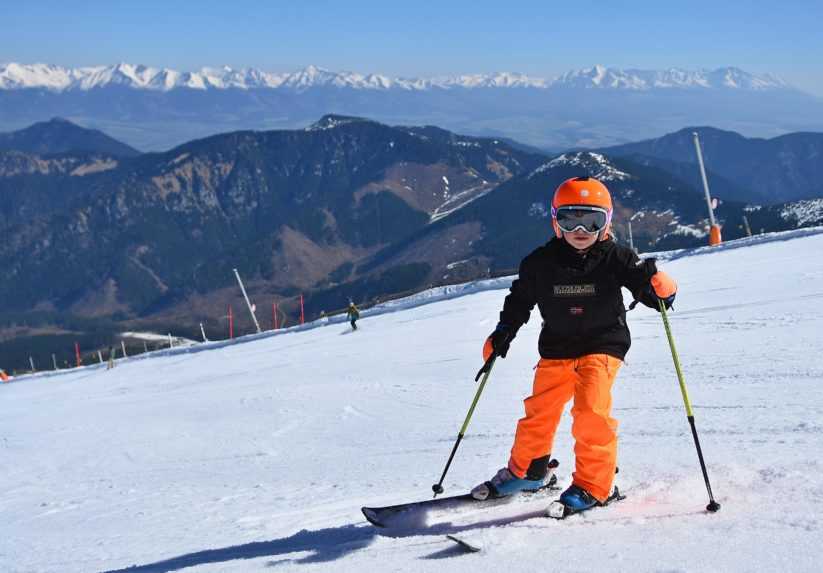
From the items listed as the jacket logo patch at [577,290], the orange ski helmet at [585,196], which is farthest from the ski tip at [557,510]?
the orange ski helmet at [585,196]

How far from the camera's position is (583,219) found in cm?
440

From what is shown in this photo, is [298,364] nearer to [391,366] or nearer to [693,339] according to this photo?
[391,366]

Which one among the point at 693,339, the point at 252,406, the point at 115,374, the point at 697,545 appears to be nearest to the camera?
the point at 697,545

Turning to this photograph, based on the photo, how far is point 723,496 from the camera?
394 centimetres

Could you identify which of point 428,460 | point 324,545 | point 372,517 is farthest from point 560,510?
point 428,460

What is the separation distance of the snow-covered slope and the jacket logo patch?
4.16 feet

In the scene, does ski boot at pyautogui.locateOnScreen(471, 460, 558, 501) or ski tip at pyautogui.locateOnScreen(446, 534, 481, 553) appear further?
ski boot at pyautogui.locateOnScreen(471, 460, 558, 501)

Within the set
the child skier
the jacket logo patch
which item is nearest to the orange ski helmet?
the child skier

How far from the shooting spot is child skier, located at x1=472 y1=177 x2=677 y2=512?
4.24 meters

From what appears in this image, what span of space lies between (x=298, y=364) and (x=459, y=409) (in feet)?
30.5

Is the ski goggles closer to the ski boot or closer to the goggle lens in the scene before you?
the goggle lens

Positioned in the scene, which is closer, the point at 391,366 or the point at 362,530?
the point at 362,530

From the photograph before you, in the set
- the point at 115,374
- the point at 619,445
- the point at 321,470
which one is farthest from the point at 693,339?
the point at 115,374

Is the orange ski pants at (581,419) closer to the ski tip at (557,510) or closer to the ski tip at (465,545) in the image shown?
the ski tip at (557,510)
